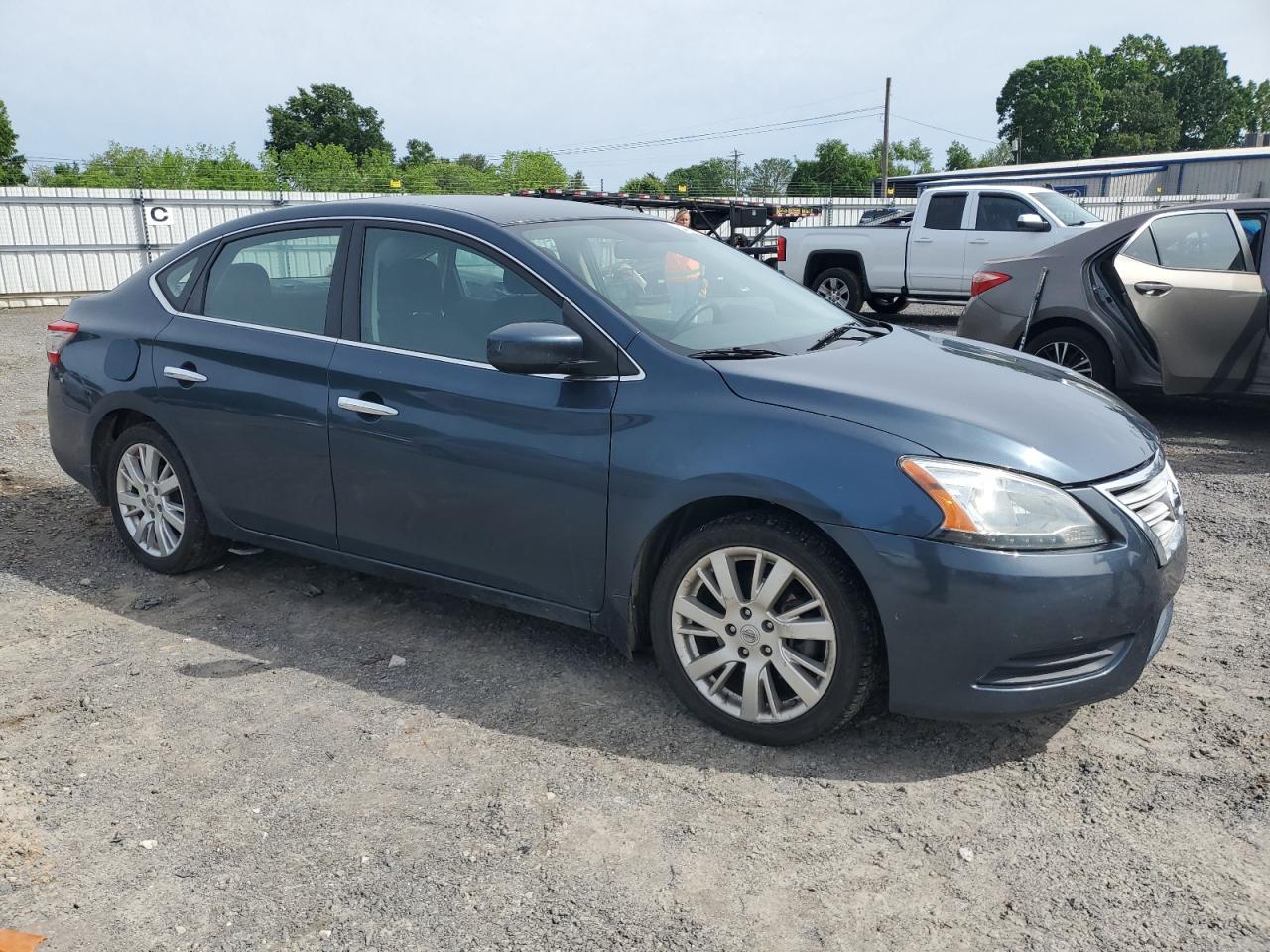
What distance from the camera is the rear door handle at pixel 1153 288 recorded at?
7.45m

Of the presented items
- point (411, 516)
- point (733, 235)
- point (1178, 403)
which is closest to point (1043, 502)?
point (411, 516)

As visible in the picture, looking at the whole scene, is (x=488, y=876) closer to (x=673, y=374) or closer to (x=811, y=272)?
(x=673, y=374)

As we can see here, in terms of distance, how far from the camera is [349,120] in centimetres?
9612

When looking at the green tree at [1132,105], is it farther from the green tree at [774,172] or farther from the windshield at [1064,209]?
the windshield at [1064,209]

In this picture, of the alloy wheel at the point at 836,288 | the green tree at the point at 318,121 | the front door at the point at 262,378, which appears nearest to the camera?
the front door at the point at 262,378

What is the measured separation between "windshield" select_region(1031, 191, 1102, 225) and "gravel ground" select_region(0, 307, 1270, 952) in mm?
9911

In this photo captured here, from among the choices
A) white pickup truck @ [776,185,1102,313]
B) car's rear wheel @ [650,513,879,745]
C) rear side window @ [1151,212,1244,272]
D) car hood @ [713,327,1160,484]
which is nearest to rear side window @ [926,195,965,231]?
white pickup truck @ [776,185,1102,313]

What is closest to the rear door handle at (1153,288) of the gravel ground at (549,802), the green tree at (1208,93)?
the gravel ground at (549,802)

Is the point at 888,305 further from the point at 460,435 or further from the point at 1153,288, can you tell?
the point at 460,435

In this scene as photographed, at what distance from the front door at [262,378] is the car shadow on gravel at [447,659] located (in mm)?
421

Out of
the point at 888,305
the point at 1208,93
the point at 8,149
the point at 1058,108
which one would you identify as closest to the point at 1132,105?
the point at 1058,108

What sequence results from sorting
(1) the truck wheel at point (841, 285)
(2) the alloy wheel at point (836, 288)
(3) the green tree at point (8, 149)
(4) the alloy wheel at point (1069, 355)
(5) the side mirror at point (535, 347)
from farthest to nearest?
1. (3) the green tree at point (8, 149)
2. (2) the alloy wheel at point (836, 288)
3. (1) the truck wheel at point (841, 285)
4. (4) the alloy wheel at point (1069, 355)
5. (5) the side mirror at point (535, 347)

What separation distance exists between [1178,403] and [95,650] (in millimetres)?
8162

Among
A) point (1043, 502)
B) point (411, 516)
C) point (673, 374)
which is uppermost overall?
point (673, 374)
